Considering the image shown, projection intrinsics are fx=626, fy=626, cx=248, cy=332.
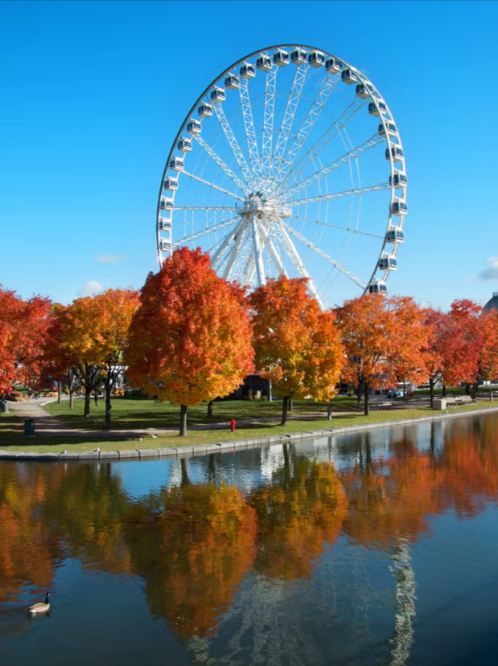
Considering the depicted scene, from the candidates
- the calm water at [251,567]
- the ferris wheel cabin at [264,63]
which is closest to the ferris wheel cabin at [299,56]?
the ferris wheel cabin at [264,63]

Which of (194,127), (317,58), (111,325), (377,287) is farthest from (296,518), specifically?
(194,127)

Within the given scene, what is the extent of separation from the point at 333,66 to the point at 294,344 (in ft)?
85.3

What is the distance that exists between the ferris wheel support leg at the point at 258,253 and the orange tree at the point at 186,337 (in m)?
17.9

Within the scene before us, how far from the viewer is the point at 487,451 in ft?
99.1

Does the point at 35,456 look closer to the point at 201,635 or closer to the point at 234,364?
the point at 234,364

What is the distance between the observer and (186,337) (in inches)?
1298

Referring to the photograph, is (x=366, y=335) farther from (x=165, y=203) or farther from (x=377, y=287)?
(x=165, y=203)

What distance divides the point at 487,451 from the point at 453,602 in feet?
Result: 67.3

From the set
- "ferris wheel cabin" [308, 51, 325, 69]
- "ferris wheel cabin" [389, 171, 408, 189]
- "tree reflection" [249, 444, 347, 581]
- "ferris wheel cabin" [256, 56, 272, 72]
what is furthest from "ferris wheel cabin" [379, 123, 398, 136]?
"tree reflection" [249, 444, 347, 581]

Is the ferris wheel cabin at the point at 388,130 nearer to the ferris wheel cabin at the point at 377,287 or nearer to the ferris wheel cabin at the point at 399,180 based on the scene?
the ferris wheel cabin at the point at 399,180

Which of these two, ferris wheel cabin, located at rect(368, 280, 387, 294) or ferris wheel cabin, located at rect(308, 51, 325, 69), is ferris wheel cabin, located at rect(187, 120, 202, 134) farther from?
ferris wheel cabin, located at rect(368, 280, 387, 294)

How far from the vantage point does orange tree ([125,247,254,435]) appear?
108ft

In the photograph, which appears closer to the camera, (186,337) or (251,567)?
(251,567)

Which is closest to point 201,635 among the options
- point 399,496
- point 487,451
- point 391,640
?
point 391,640
